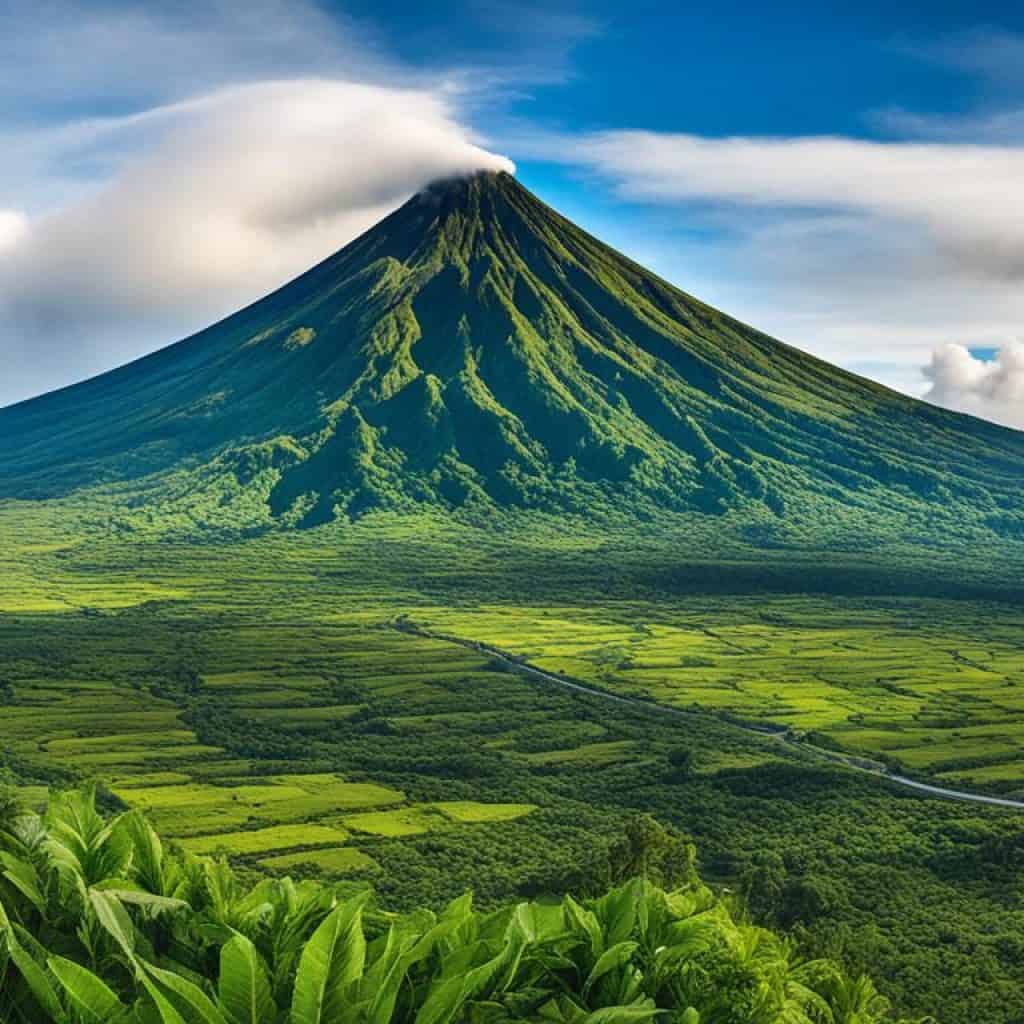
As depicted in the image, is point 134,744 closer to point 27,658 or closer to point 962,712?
point 27,658

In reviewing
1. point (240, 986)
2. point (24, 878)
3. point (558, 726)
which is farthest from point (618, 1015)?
point (558, 726)

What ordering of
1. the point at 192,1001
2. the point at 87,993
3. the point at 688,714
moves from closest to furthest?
the point at 192,1001
the point at 87,993
the point at 688,714

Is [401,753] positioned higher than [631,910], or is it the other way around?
[631,910]

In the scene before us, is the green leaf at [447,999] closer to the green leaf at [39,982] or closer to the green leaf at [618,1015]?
the green leaf at [618,1015]

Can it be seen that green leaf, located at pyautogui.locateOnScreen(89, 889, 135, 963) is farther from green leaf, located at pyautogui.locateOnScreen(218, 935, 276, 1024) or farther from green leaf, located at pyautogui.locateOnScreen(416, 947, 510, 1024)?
green leaf, located at pyautogui.locateOnScreen(416, 947, 510, 1024)

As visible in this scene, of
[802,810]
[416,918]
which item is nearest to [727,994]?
[416,918]

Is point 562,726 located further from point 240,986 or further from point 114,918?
point 240,986

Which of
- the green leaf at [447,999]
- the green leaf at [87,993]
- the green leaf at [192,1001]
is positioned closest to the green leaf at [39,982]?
the green leaf at [87,993]
